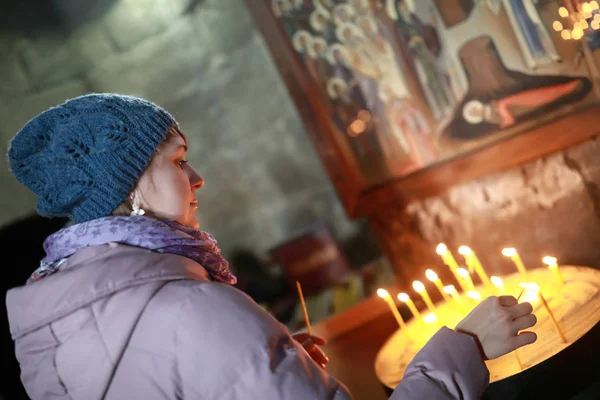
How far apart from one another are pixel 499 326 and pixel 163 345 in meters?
0.80

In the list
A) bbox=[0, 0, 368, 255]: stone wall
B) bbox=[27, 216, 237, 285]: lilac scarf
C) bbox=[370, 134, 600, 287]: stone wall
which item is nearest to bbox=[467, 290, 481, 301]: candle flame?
bbox=[370, 134, 600, 287]: stone wall

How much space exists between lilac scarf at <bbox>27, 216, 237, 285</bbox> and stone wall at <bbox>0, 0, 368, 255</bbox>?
2.47 meters

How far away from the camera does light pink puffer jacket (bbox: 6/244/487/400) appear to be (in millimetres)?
1185

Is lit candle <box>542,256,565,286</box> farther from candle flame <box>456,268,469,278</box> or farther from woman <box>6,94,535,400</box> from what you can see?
woman <box>6,94,535,400</box>

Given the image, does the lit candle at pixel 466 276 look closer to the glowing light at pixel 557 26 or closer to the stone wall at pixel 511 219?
the stone wall at pixel 511 219

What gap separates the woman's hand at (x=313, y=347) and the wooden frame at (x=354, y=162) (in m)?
1.30

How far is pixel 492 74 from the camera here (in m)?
2.43

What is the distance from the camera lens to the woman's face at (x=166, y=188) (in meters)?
1.53

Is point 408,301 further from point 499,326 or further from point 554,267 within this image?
point 499,326

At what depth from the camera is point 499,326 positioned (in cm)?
135

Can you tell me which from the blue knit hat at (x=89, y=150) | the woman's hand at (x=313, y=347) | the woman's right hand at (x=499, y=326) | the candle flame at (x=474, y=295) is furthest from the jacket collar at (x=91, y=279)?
the candle flame at (x=474, y=295)

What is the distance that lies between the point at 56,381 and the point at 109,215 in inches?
17.2

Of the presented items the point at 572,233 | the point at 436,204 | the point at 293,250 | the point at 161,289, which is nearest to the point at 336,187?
the point at 436,204

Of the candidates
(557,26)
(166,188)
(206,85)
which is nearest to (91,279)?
(166,188)
